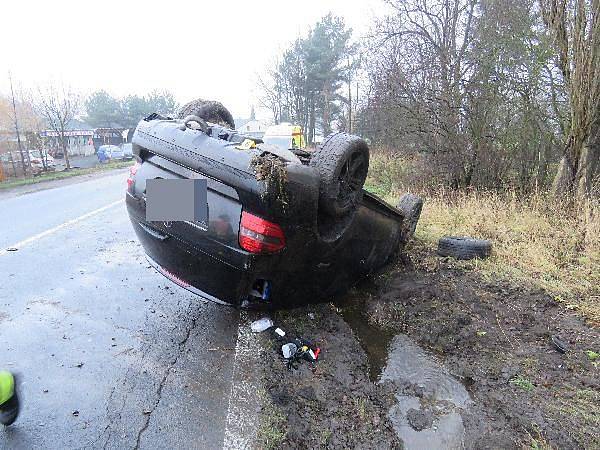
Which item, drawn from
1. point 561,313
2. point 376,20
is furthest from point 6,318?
point 376,20

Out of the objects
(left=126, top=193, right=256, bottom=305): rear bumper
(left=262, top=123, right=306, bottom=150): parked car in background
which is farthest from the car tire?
(left=262, top=123, right=306, bottom=150): parked car in background

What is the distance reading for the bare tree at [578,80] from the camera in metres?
6.42

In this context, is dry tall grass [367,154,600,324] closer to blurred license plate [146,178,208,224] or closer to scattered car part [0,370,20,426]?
blurred license plate [146,178,208,224]

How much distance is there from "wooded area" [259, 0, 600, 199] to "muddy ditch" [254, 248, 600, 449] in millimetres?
4325

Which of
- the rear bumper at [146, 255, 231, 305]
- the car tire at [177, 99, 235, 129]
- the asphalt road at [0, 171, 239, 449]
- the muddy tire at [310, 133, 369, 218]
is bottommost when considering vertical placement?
the asphalt road at [0, 171, 239, 449]

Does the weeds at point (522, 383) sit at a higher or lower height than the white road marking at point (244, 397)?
higher

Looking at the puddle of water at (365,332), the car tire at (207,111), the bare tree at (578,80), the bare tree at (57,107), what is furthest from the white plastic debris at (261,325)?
the bare tree at (57,107)

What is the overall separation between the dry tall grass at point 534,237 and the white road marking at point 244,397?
8.68 feet

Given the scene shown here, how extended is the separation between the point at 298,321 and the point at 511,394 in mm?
1720

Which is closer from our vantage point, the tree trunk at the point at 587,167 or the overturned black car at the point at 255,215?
the overturned black car at the point at 255,215

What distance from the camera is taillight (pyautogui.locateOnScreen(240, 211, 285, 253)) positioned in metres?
2.84

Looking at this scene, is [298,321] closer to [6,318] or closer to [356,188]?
[356,188]

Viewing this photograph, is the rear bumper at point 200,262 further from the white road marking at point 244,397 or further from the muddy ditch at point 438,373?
the muddy ditch at point 438,373

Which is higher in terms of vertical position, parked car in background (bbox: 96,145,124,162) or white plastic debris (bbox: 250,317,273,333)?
white plastic debris (bbox: 250,317,273,333)
